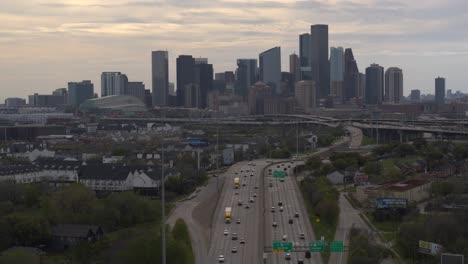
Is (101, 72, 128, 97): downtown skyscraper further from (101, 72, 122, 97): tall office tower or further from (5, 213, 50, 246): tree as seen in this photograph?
(5, 213, 50, 246): tree

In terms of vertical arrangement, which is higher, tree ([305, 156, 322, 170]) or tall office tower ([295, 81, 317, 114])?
tall office tower ([295, 81, 317, 114])

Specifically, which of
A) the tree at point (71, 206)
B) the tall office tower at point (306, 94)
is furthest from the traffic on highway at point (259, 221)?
the tall office tower at point (306, 94)

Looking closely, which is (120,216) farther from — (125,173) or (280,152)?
(280,152)

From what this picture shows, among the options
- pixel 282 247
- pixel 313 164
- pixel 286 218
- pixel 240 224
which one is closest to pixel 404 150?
pixel 313 164

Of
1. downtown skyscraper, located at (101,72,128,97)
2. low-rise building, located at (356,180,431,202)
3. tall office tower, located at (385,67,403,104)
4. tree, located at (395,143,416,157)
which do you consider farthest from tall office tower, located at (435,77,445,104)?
low-rise building, located at (356,180,431,202)

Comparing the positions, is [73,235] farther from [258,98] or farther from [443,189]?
[258,98]

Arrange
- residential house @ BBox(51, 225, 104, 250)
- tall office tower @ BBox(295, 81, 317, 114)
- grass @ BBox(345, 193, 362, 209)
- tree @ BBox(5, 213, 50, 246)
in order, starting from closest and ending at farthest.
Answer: tree @ BBox(5, 213, 50, 246)
residential house @ BBox(51, 225, 104, 250)
grass @ BBox(345, 193, 362, 209)
tall office tower @ BBox(295, 81, 317, 114)

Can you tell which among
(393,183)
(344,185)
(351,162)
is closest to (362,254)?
(393,183)
